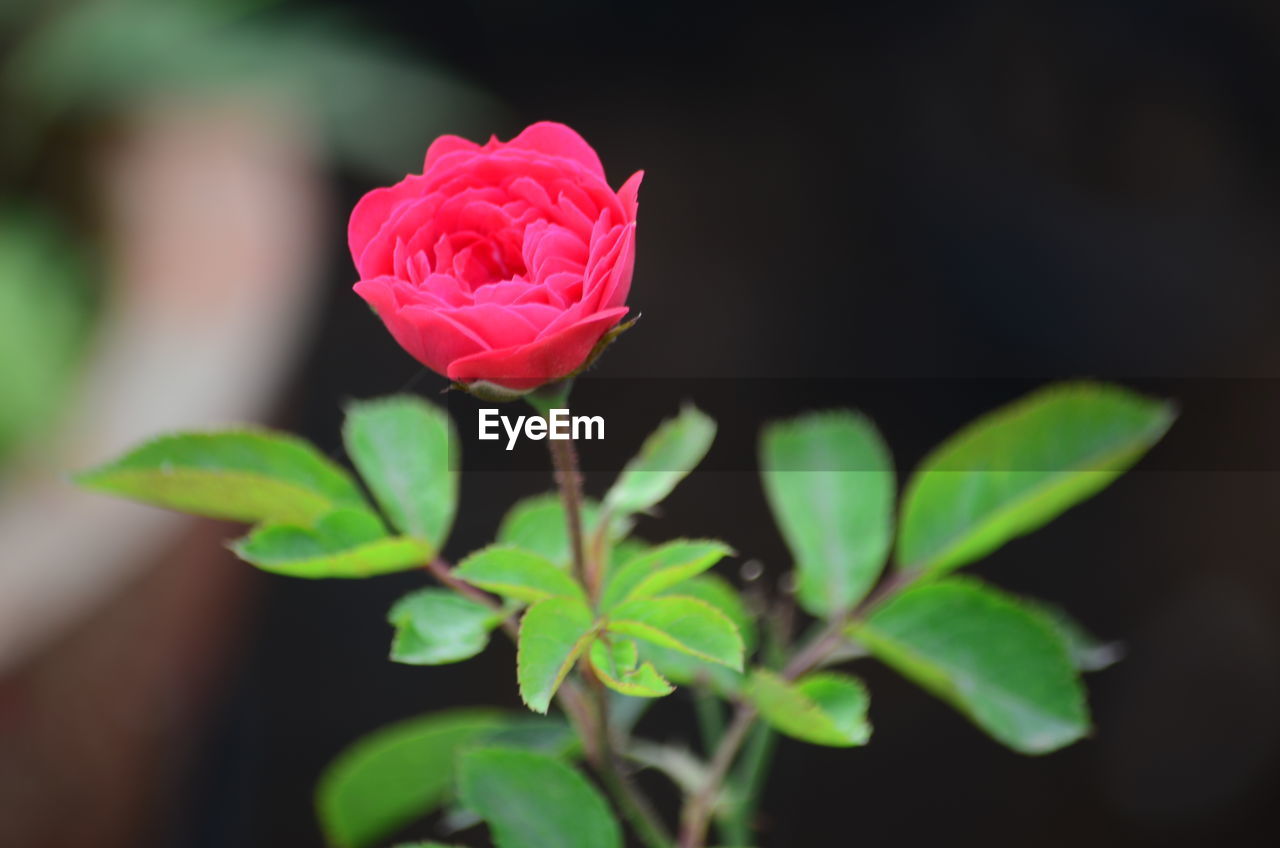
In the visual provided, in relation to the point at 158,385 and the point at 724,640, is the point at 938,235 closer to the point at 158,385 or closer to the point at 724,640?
the point at 158,385

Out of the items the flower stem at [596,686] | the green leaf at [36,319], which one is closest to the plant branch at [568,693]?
the flower stem at [596,686]

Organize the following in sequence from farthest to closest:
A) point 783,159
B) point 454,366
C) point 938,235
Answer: point 783,159
point 938,235
point 454,366

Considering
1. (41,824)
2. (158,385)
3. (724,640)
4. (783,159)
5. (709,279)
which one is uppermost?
(783,159)

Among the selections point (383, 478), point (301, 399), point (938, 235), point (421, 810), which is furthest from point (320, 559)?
point (938, 235)

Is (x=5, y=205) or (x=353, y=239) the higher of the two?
(x=5, y=205)

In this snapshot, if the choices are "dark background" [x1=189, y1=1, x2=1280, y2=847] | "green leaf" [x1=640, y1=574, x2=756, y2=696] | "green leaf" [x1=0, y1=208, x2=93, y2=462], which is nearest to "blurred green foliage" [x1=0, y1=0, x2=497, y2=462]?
"green leaf" [x1=0, y1=208, x2=93, y2=462]

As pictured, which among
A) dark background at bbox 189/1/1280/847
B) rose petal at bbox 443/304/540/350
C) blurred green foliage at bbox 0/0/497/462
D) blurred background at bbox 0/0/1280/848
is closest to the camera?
rose petal at bbox 443/304/540/350

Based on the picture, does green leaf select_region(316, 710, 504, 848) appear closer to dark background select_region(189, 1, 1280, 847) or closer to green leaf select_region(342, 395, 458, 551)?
green leaf select_region(342, 395, 458, 551)
